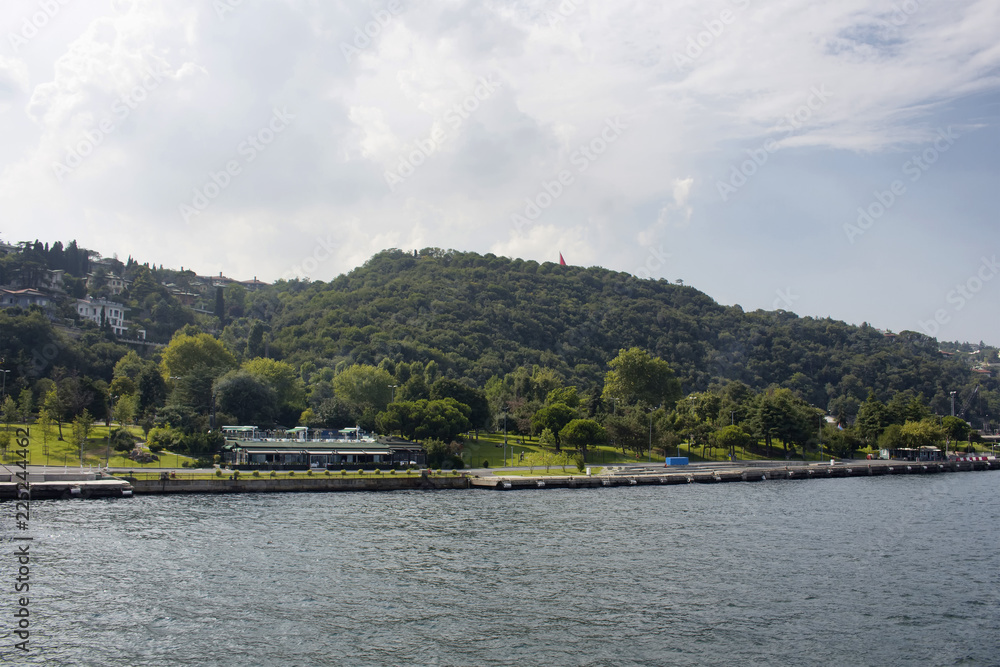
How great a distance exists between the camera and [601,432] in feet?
326

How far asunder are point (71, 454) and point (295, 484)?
24.4 m

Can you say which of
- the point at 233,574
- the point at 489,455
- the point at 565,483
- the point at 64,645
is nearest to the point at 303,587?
the point at 233,574

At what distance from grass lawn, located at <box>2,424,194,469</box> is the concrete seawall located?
10419 mm

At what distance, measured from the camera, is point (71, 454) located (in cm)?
7906

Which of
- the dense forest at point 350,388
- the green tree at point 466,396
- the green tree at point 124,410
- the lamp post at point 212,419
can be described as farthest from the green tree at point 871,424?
the green tree at point 124,410

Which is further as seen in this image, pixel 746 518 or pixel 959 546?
pixel 746 518

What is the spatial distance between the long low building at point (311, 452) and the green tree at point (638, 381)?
56536mm

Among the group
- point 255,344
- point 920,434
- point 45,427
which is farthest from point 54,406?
point 920,434

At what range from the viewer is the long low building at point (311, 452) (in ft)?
268

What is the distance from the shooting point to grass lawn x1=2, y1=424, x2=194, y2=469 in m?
75.9

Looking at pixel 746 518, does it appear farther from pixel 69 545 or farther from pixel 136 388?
pixel 136 388

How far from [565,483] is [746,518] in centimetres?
2310

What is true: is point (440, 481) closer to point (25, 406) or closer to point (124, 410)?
Result: point (124, 410)

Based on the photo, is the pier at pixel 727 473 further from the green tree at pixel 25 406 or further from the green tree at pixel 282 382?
the green tree at pixel 25 406
